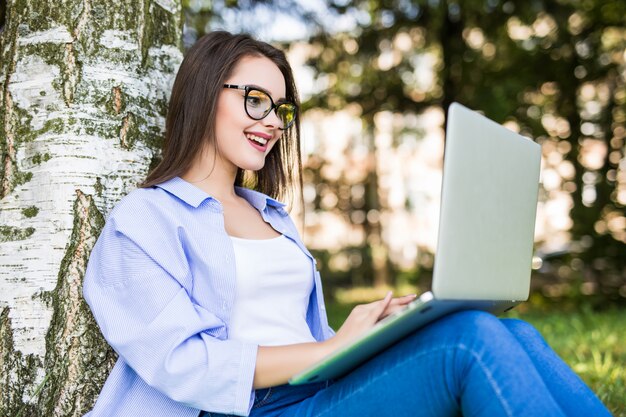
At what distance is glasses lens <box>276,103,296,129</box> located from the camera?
6.93ft

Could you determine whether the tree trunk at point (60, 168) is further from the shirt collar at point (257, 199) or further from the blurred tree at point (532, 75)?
the blurred tree at point (532, 75)

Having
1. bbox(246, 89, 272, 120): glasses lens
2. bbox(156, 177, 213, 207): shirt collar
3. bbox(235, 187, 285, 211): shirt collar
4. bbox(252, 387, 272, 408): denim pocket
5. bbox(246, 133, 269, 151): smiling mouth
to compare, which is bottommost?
bbox(252, 387, 272, 408): denim pocket

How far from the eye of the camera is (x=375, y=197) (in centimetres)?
1423

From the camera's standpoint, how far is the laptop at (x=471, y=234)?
1.39m

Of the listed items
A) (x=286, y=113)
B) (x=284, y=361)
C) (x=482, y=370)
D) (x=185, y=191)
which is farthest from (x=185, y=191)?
(x=482, y=370)

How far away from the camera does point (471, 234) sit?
4.78 ft

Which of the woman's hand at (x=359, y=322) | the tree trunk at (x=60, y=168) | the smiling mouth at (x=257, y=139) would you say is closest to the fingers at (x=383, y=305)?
the woman's hand at (x=359, y=322)

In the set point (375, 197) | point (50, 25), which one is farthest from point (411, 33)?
point (50, 25)

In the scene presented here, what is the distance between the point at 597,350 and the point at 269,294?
272 cm

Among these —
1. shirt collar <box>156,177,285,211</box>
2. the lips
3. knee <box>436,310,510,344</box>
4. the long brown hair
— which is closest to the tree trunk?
the long brown hair

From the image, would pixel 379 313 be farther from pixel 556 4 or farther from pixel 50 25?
pixel 556 4

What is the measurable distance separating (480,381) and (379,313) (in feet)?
1.05

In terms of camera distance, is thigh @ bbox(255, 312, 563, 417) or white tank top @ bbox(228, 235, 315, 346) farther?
white tank top @ bbox(228, 235, 315, 346)

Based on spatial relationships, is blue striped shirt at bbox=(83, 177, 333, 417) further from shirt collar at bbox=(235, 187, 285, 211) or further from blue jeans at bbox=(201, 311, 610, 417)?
shirt collar at bbox=(235, 187, 285, 211)
